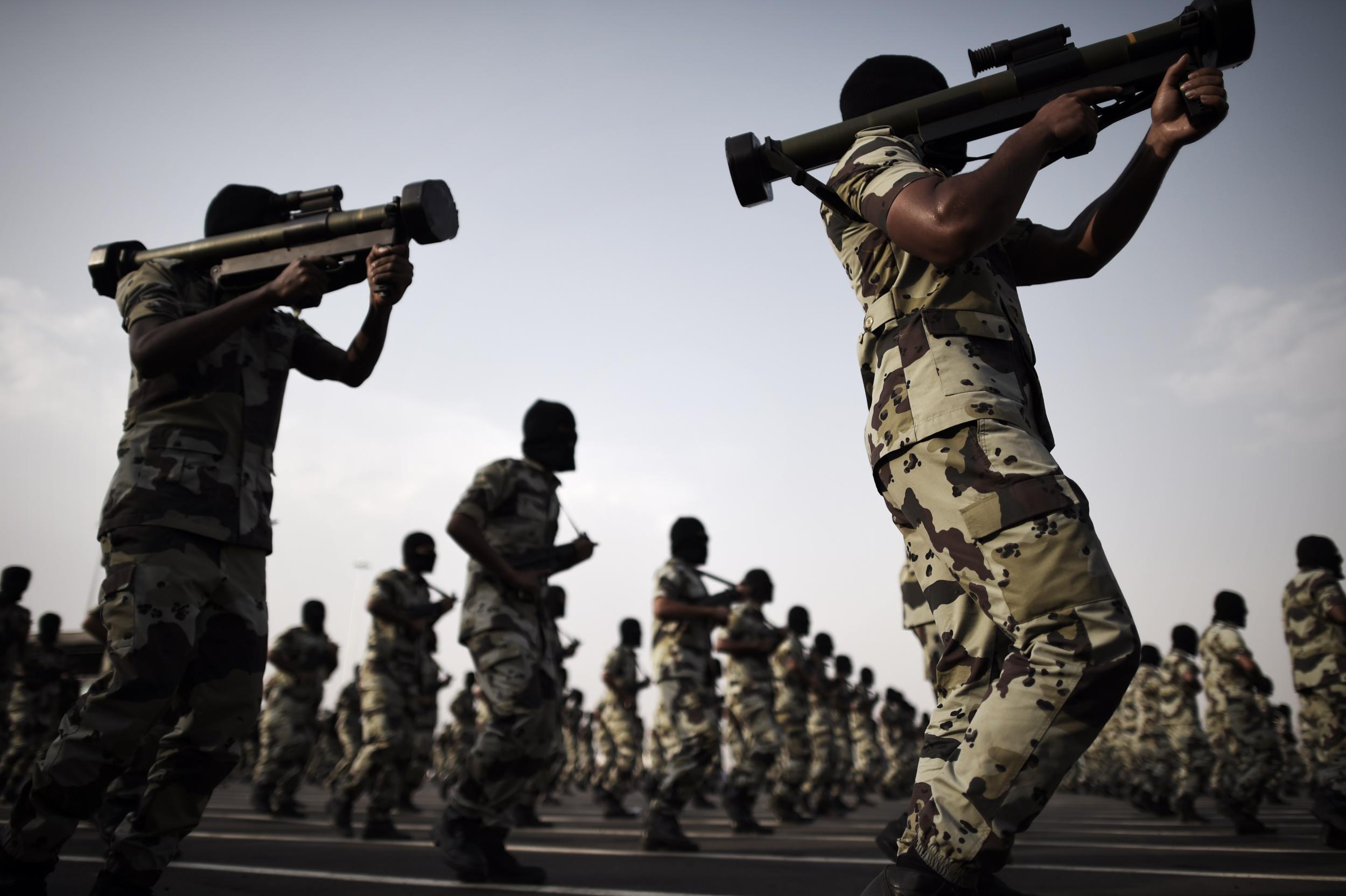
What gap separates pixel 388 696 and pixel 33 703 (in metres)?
6.26

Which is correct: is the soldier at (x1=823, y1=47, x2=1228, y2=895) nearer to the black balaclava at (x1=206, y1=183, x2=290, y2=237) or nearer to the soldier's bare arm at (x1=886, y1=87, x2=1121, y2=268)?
the soldier's bare arm at (x1=886, y1=87, x2=1121, y2=268)

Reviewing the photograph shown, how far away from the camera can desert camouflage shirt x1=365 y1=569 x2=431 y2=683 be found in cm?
869

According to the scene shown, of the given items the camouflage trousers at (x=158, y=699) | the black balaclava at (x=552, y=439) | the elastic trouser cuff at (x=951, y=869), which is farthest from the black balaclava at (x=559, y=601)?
the elastic trouser cuff at (x=951, y=869)

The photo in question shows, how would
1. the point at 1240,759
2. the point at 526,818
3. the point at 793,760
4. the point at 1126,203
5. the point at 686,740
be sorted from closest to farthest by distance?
the point at 1126,203, the point at 686,740, the point at 1240,759, the point at 526,818, the point at 793,760

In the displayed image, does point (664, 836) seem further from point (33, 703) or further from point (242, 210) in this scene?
point (33, 703)

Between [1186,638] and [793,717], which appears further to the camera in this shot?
[793,717]

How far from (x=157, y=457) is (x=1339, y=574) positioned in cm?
852

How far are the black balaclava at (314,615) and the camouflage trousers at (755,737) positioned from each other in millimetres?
5252

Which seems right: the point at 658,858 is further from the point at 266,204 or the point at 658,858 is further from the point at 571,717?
the point at 571,717

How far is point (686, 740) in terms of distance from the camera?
6840mm

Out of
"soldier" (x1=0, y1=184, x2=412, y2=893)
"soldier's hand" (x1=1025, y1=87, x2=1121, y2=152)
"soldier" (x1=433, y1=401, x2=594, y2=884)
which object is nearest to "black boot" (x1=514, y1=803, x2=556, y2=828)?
"soldier" (x1=433, y1=401, x2=594, y2=884)

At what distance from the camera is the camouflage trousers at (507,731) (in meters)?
4.31

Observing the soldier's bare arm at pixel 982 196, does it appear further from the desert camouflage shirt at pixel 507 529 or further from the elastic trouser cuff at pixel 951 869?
the desert camouflage shirt at pixel 507 529

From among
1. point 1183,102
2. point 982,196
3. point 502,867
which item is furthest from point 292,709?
point 1183,102
